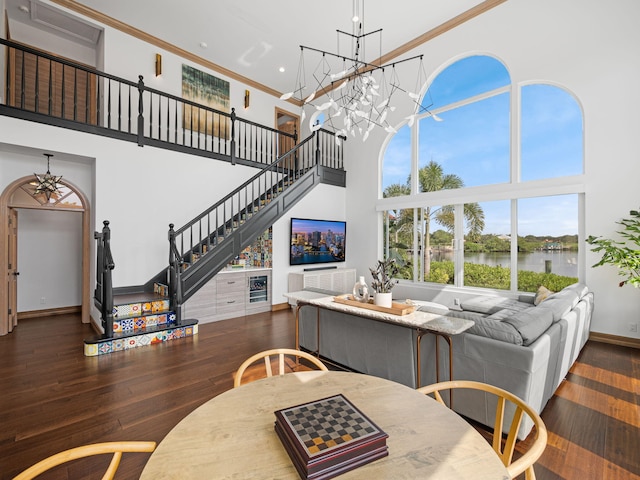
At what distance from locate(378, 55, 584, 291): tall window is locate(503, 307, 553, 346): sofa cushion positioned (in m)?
2.97

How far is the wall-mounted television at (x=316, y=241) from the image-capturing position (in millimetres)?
6711

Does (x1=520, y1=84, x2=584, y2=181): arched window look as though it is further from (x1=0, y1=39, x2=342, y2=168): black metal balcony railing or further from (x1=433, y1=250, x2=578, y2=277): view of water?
(x1=0, y1=39, x2=342, y2=168): black metal balcony railing

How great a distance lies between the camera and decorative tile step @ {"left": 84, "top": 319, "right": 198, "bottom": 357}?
3.80m

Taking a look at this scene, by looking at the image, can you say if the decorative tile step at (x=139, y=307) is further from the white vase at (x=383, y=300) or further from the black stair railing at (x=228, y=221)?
the white vase at (x=383, y=300)

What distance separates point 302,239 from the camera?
6.82 metres

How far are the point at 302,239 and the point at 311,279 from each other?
0.99 meters

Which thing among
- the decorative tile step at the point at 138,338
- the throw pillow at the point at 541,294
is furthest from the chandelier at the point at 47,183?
the throw pillow at the point at 541,294

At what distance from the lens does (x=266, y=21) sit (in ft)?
18.9

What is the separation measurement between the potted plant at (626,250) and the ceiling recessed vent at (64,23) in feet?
29.6

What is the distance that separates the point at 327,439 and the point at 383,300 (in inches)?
80.6

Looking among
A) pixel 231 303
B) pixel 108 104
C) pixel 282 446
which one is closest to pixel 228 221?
pixel 231 303

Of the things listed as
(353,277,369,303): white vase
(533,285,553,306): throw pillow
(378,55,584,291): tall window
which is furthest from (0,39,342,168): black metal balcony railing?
(533,285,553,306): throw pillow

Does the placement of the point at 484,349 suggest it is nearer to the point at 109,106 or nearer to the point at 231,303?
the point at 231,303

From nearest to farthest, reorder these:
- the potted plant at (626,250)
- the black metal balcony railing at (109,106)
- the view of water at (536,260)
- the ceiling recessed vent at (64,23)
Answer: the potted plant at (626,250) < the view of water at (536,260) < the black metal balcony railing at (109,106) < the ceiling recessed vent at (64,23)
